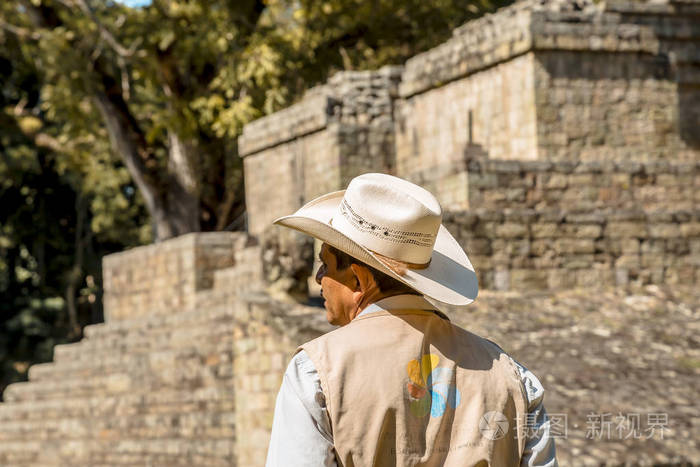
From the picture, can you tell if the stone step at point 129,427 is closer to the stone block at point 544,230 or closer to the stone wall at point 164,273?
the stone wall at point 164,273

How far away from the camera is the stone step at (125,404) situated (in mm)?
11922

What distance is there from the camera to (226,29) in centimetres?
2145

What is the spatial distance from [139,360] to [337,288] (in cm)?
1115

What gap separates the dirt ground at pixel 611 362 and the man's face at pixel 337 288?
15.0ft

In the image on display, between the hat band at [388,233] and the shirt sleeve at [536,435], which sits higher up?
the hat band at [388,233]

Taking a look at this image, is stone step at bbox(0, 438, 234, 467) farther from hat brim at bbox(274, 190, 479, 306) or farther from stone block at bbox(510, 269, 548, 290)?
hat brim at bbox(274, 190, 479, 306)

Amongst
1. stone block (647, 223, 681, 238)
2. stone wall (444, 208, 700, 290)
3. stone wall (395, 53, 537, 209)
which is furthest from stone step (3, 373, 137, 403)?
stone block (647, 223, 681, 238)

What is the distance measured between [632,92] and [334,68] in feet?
32.3

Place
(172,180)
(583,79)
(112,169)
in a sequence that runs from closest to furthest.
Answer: (583,79) < (172,180) < (112,169)

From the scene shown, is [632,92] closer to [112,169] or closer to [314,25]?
[314,25]

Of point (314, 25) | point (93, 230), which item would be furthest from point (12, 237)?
point (314, 25)

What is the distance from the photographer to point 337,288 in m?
2.91

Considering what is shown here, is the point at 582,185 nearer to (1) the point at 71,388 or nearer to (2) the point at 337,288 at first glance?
(1) the point at 71,388

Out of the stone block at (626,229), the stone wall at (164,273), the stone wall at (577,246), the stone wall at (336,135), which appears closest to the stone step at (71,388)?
the stone wall at (164,273)
